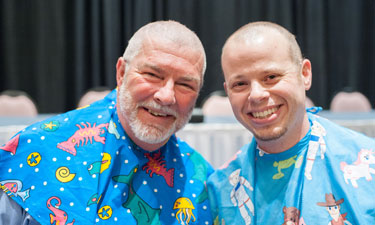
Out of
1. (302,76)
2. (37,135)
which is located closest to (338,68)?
(302,76)

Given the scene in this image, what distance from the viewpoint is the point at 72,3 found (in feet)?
16.5

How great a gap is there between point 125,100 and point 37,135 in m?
0.34

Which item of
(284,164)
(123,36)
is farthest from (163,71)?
(123,36)

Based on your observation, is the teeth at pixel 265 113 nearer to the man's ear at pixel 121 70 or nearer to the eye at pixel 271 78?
the eye at pixel 271 78

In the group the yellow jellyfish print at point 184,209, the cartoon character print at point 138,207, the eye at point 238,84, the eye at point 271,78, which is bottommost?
the yellow jellyfish print at point 184,209

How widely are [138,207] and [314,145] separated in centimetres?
68

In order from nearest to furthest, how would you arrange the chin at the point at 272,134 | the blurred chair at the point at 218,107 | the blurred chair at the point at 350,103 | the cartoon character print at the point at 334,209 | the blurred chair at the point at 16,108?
the cartoon character print at the point at 334,209 < the chin at the point at 272,134 < the blurred chair at the point at 16,108 < the blurred chair at the point at 218,107 < the blurred chair at the point at 350,103

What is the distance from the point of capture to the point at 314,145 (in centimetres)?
128

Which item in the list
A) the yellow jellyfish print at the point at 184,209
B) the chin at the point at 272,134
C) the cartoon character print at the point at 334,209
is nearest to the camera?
the cartoon character print at the point at 334,209

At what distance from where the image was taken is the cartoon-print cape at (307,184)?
1160mm

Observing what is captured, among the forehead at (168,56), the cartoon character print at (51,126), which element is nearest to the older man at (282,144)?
the forehead at (168,56)

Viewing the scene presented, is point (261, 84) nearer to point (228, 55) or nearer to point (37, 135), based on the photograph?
point (228, 55)

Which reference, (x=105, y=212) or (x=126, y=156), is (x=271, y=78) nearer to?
(x=126, y=156)

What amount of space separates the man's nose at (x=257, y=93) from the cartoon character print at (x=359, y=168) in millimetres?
359
